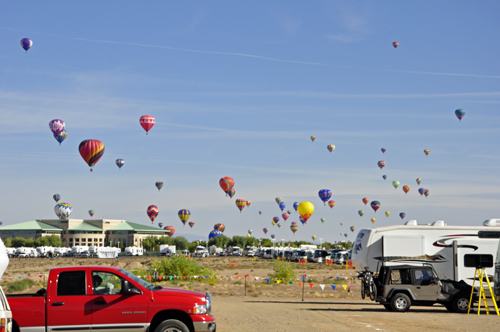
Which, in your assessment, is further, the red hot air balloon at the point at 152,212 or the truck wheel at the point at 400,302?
the red hot air balloon at the point at 152,212

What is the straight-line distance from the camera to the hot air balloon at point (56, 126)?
8025 centimetres

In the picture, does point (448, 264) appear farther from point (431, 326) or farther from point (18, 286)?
point (18, 286)

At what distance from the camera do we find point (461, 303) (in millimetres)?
21984

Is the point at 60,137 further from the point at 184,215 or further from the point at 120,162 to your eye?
the point at 184,215

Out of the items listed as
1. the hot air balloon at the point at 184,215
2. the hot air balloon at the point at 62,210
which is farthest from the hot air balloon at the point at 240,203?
the hot air balloon at the point at 62,210

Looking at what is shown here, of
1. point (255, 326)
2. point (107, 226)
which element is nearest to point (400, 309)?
point (255, 326)

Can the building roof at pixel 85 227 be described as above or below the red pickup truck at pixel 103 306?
above

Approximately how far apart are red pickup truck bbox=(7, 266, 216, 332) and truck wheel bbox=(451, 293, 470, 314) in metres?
12.5

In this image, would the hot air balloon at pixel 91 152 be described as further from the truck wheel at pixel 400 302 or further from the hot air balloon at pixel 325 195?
the truck wheel at pixel 400 302

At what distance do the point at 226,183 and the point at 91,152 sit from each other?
30.3 m

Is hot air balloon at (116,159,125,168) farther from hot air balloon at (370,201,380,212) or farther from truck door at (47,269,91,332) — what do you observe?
truck door at (47,269,91,332)

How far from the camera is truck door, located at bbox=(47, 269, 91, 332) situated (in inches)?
474

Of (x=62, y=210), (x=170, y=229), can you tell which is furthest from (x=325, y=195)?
(x=170, y=229)

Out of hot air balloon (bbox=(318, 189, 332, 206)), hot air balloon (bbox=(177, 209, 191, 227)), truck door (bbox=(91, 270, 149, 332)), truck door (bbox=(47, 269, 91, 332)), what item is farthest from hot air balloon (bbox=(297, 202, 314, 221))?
truck door (bbox=(47, 269, 91, 332))
